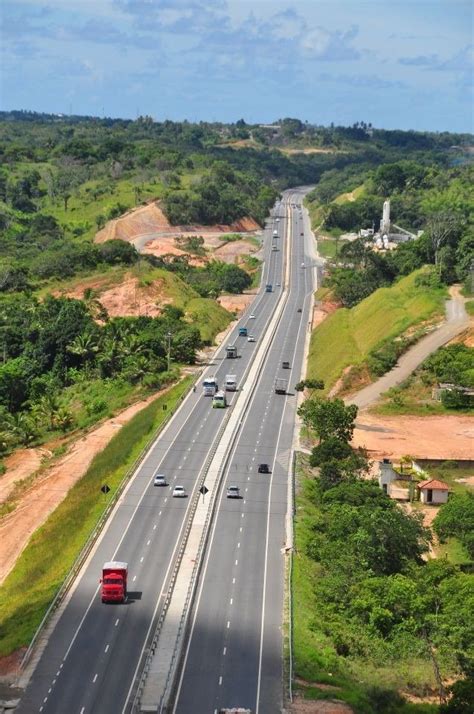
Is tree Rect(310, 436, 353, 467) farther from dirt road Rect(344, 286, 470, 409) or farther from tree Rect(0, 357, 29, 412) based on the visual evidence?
tree Rect(0, 357, 29, 412)

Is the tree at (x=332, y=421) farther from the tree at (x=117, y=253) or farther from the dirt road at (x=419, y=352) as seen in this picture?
the tree at (x=117, y=253)

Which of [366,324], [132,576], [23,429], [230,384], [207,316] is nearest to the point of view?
[132,576]

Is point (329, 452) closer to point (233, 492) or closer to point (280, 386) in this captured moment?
point (233, 492)

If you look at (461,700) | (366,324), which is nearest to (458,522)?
(461,700)

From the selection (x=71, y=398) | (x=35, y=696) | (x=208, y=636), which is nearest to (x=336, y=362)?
(x=71, y=398)

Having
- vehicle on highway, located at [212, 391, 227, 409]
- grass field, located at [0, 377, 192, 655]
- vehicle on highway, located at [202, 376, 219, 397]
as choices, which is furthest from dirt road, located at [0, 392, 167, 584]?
vehicle on highway, located at [212, 391, 227, 409]
